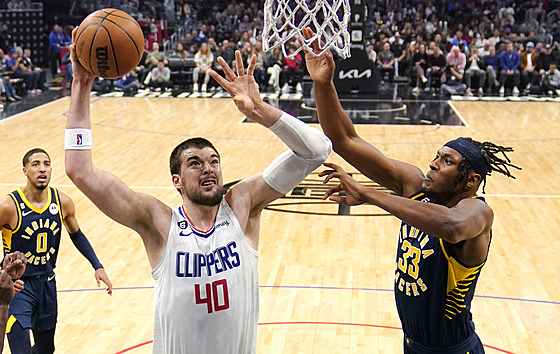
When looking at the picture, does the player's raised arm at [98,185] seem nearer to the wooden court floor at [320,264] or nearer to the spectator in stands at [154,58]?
the wooden court floor at [320,264]

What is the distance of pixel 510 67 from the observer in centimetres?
2203

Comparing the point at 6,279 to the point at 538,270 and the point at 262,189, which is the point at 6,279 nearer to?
the point at 262,189

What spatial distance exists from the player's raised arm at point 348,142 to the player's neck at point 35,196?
2.44m

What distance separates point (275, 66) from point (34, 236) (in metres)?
17.5

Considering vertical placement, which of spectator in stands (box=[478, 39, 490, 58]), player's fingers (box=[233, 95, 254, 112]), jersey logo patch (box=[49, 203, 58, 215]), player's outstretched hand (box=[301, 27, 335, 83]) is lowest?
spectator in stands (box=[478, 39, 490, 58])

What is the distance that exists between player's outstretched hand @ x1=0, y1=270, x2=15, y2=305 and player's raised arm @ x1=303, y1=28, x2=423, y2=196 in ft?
5.88

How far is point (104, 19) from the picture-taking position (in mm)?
3836

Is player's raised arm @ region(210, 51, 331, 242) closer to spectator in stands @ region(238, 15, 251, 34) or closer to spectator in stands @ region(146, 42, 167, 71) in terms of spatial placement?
spectator in stands @ region(146, 42, 167, 71)

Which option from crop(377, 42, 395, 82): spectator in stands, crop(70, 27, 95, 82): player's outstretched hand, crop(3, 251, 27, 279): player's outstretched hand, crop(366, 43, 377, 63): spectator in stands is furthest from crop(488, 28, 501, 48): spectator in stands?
crop(3, 251, 27, 279): player's outstretched hand

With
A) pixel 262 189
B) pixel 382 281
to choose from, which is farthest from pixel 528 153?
pixel 262 189

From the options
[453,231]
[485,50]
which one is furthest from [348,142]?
[485,50]

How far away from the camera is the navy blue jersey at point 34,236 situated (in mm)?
5402

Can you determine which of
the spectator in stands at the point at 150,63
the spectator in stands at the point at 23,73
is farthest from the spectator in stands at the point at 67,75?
the spectator in stands at the point at 150,63

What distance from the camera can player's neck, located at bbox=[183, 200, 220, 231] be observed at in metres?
3.54
